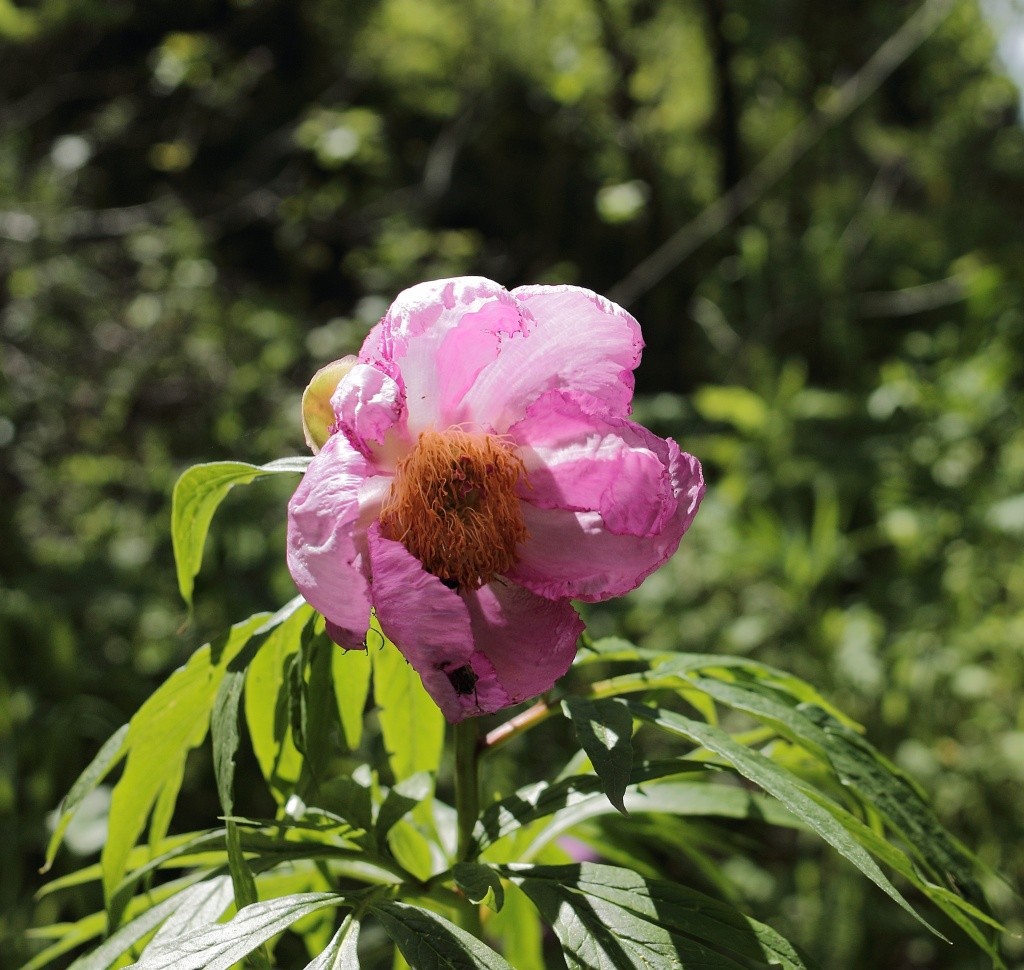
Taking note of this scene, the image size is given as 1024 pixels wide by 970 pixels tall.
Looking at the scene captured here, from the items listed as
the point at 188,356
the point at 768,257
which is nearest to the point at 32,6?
the point at 188,356

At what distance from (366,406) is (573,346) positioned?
12cm

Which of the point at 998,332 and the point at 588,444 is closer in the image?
the point at 588,444

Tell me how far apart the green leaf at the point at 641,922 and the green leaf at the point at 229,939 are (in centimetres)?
12

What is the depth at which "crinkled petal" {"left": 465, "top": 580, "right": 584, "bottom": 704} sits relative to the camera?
516mm

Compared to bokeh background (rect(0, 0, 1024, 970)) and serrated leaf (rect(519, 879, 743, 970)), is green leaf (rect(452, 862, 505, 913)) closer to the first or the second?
serrated leaf (rect(519, 879, 743, 970))

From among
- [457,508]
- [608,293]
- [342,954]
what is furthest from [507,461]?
[608,293]

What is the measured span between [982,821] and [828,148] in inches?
102

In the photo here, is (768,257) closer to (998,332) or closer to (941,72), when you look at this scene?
(998,332)

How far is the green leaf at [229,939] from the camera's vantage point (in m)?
0.45

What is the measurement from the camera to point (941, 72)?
4.11 m

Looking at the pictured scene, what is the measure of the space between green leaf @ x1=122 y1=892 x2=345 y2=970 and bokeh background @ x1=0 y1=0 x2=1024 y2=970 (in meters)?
1.14

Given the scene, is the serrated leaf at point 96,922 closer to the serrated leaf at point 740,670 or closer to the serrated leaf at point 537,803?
→ the serrated leaf at point 537,803

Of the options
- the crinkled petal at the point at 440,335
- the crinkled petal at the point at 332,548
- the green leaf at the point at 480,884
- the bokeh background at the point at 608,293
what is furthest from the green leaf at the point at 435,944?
the bokeh background at the point at 608,293

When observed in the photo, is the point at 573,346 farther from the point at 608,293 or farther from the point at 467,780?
the point at 608,293
